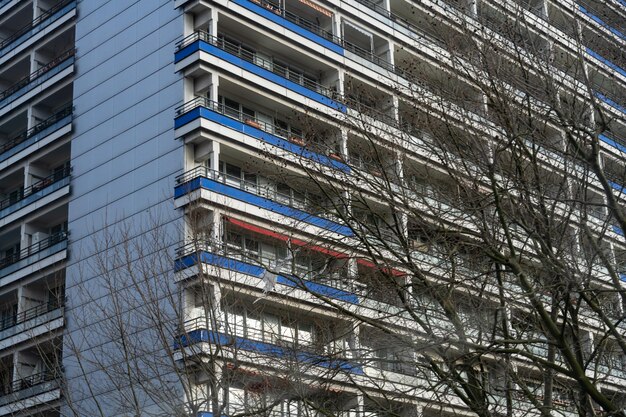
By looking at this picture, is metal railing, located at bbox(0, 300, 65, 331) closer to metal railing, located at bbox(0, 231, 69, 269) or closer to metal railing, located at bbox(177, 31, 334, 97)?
metal railing, located at bbox(0, 231, 69, 269)

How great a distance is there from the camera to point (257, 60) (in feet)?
117

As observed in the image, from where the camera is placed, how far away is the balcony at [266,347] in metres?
14.4

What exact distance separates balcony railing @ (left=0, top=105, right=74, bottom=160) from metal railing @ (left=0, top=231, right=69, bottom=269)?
15.8ft

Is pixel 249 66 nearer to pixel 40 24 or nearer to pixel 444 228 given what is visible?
pixel 40 24

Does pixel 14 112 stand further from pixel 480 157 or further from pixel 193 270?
pixel 480 157

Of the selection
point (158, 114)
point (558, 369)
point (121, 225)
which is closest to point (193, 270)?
point (121, 225)

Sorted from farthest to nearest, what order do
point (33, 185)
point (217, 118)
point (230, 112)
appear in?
point (33, 185) → point (230, 112) → point (217, 118)

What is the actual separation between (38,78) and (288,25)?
12.0m

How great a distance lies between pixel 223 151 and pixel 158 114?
9.83 feet

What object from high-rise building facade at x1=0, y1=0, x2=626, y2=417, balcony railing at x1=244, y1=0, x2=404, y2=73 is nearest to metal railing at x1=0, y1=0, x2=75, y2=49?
high-rise building facade at x1=0, y1=0, x2=626, y2=417

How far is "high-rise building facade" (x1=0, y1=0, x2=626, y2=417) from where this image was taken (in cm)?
1392

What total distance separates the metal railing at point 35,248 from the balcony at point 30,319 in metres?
2.26

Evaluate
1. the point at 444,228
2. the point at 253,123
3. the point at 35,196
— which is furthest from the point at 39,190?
the point at 444,228

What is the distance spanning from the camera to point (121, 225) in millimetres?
32094
